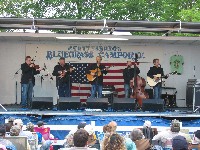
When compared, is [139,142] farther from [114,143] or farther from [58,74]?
[58,74]

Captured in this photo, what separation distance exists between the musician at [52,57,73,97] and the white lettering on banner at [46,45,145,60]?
1306 millimetres

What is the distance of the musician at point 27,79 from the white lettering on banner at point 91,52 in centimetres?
160

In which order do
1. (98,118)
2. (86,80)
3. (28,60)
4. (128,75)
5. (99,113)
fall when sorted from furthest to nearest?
(86,80) < (128,75) < (28,60) < (99,113) < (98,118)

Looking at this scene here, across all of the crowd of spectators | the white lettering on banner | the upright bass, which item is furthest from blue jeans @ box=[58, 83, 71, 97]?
the crowd of spectators

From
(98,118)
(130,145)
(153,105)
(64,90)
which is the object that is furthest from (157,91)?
(130,145)

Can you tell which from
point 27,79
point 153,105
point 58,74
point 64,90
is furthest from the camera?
point 64,90

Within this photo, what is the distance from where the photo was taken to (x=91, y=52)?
17312 millimetres

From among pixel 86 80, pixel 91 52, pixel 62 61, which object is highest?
pixel 91 52

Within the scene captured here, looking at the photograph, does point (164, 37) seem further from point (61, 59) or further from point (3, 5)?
point (3, 5)

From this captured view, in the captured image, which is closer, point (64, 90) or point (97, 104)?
point (97, 104)

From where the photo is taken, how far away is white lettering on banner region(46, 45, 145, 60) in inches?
678

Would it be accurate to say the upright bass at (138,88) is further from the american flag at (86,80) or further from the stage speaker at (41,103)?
the stage speaker at (41,103)

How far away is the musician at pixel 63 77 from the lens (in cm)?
1580

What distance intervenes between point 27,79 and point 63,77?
1032 millimetres
